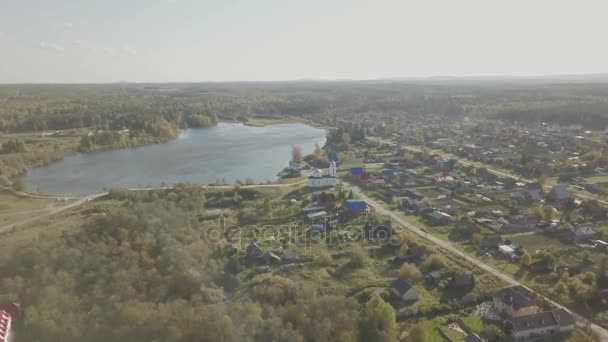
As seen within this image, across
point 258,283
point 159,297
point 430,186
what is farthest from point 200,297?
point 430,186

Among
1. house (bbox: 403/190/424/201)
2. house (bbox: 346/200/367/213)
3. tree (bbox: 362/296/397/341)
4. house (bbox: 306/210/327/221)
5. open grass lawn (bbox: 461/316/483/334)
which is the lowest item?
house (bbox: 403/190/424/201)

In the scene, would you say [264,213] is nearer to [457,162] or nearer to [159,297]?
[159,297]

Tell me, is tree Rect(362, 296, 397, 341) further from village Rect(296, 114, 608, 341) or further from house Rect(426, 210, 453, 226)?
house Rect(426, 210, 453, 226)

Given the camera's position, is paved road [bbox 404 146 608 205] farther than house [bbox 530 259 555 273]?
Yes

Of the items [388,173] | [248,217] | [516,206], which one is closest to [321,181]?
[388,173]

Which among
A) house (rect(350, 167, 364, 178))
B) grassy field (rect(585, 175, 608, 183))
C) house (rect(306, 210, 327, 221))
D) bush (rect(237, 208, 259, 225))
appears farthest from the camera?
house (rect(350, 167, 364, 178))

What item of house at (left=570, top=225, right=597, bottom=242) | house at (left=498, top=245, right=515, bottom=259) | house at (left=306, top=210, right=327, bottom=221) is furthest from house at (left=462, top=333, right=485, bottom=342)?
house at (left=306, top=210, right=327, bottom=221)

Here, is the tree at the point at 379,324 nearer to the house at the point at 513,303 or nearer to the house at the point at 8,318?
the house at the point at 513,303
